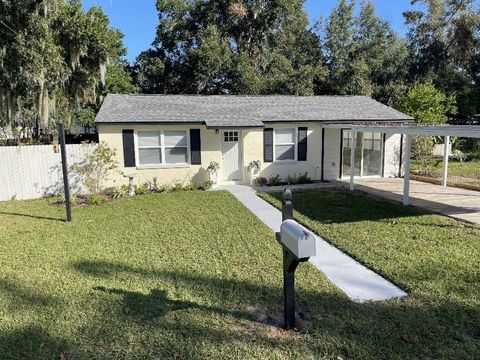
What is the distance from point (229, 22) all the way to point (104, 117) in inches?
551

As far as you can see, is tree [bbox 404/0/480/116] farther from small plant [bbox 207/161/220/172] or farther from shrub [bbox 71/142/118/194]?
shrub [bbox 71/142/118/194]

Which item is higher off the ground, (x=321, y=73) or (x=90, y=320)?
(x=321, y=73)

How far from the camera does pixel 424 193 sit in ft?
36.7

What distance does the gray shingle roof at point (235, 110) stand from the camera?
495 inches

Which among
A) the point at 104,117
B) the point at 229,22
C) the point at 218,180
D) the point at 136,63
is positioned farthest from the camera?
the point at 136,63

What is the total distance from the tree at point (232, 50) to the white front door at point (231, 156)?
903 cm

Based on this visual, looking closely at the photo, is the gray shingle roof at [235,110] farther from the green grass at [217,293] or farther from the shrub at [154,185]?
the green grass at [217,293]

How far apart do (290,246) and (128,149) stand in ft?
32.7

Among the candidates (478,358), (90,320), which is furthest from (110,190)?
(478,358)

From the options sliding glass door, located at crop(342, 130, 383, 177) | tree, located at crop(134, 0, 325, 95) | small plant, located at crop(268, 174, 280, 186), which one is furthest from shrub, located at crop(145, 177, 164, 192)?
tree, located at crop(134, 0, 325, 95)

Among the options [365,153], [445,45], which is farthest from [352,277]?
[445,45]

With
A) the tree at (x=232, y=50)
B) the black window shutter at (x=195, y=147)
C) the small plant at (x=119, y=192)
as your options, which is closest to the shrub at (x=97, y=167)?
the small plant at (x=119, y=192)

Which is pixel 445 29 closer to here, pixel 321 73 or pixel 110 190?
pixel 321 73

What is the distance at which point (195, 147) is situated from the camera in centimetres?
1288
